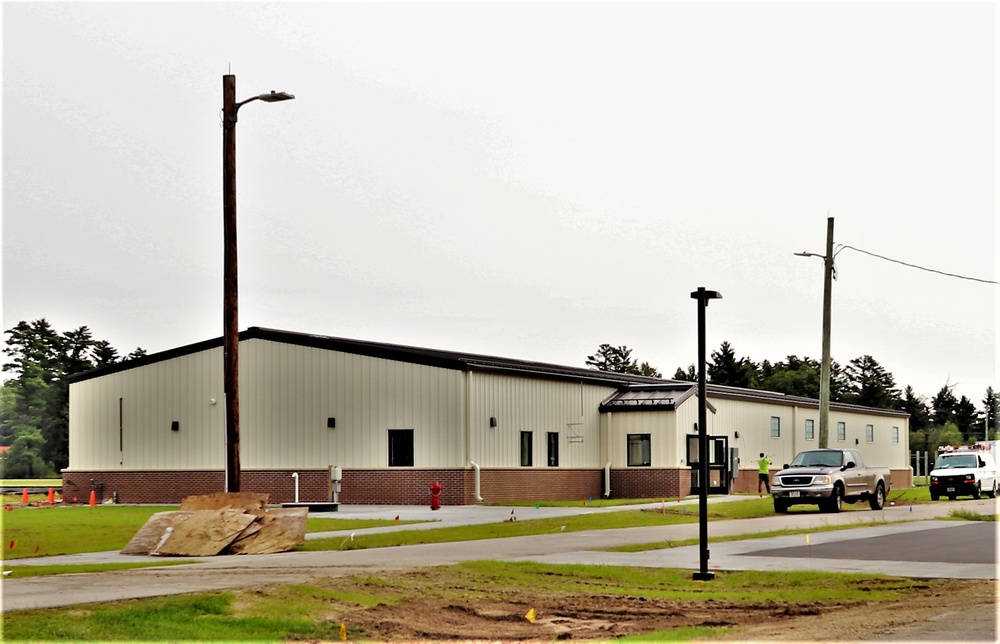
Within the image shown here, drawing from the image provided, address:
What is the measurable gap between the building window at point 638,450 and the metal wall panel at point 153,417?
48.5 ft

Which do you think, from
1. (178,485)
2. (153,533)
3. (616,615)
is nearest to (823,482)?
(153,533)

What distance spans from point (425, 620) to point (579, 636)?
68.8 inches

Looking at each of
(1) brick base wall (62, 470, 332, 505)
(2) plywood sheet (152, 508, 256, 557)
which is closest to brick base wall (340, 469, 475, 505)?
(1) brick base wall (62, 470, 332, 505)

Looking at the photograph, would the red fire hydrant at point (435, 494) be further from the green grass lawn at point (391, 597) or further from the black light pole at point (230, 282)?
the green grass lawn at point (391, 597)

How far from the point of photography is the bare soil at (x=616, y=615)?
12352 millimetres

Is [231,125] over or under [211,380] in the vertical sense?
over

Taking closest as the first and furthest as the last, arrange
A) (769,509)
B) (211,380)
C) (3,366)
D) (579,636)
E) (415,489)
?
(579,636) < (769,509) < (415,489) < (211,380) < (3,366)

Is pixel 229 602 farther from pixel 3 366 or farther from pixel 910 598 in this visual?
pixel 3 366

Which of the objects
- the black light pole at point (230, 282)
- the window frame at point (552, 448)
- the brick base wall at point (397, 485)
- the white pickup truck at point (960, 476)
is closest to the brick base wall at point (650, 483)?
the brick base wall at point (397, 485)

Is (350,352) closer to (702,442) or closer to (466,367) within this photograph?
(466,367)

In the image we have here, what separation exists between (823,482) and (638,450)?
1329cm

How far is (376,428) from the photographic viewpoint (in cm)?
4378

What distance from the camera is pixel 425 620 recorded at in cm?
1323

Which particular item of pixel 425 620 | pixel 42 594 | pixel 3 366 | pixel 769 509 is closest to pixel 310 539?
pixel 42 594
